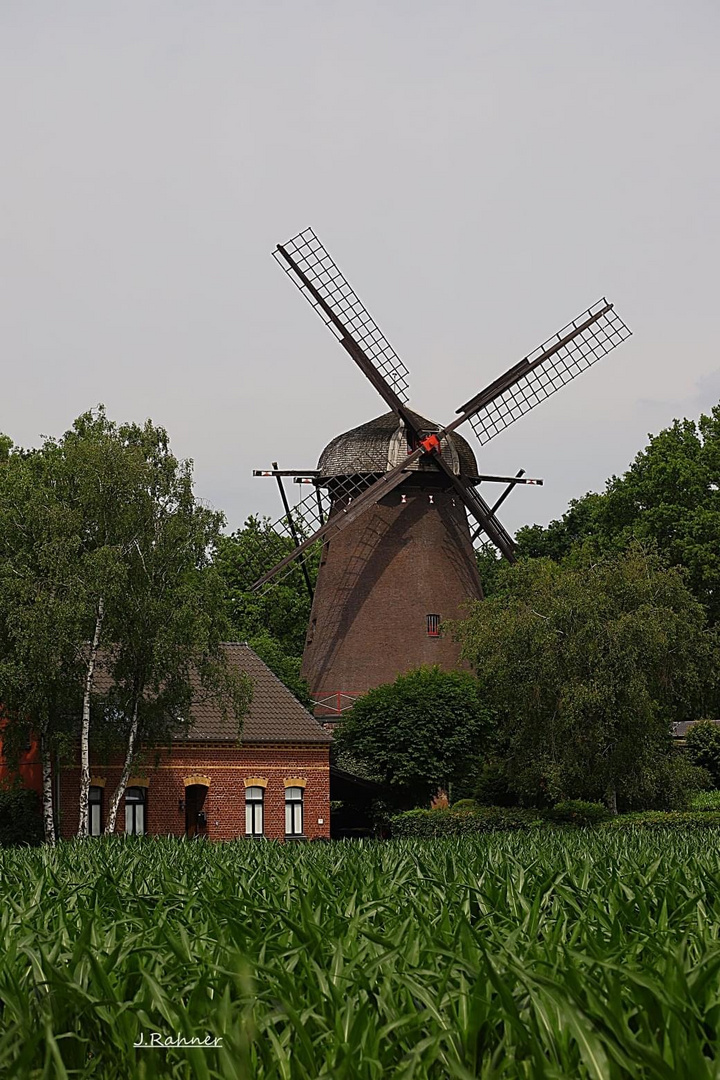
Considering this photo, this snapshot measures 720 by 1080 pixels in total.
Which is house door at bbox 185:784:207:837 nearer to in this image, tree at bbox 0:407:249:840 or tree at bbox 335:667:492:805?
tree at bbox 0:407:249:840

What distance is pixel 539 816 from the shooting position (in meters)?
34.9

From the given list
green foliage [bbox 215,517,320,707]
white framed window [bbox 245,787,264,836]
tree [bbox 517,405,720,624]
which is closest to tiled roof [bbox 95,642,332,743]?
white framed window [bbox 245,787,264,836]

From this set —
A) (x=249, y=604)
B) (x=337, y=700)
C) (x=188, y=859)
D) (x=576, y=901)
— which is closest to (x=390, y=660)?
(x=337, y=700)

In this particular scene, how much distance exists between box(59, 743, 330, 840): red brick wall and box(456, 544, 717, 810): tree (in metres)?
6.34

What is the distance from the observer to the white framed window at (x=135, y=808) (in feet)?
122

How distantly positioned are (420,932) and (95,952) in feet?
4.83

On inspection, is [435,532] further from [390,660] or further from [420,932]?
[420,932]

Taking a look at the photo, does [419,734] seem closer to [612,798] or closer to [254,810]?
[254,810]

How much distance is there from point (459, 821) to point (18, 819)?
11.2 m

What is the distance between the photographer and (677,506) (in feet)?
184

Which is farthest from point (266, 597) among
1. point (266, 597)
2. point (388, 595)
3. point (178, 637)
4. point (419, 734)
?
point (178, 637)

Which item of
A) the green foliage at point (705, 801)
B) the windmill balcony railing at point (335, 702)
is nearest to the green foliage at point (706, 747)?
the green foliage at point (705, 801)

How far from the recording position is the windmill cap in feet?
158

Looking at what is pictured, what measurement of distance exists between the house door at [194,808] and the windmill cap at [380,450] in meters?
14.2
